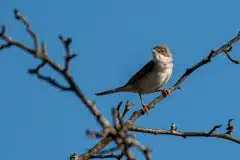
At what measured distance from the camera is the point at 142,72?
11.8 metres

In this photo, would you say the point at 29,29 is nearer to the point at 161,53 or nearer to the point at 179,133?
the point at 179,133

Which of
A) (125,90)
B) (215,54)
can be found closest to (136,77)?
(125,90)

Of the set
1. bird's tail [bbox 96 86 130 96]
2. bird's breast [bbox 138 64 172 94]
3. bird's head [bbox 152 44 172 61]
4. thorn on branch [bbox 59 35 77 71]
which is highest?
bird's head [bbox 152 44 172 61]

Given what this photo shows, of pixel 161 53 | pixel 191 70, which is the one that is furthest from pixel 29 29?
pixel 161 53

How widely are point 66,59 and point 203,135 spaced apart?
3.26 meters

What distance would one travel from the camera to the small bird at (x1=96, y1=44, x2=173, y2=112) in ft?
37.1

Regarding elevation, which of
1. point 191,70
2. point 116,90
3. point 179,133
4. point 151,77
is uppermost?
point 116,90

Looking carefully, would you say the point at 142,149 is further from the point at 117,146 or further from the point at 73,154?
the point at 73,154

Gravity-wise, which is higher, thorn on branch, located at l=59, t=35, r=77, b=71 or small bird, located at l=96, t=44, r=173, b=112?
small bird, located at l=96, t=44, r=173, b=112

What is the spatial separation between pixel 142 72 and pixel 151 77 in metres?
0.46

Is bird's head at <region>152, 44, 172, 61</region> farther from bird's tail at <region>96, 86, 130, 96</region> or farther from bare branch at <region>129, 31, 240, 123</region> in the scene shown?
bare branch at <region>129, 31, 240, 123</region>

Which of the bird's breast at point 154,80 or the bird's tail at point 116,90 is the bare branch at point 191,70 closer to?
the bird's breast at point 154,80

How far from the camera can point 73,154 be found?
4.70 metres

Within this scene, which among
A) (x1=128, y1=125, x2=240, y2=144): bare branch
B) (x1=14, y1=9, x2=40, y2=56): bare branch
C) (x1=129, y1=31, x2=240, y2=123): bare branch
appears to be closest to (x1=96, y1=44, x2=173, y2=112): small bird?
(x1=129, y1=31, x2=240, y2=123): bare branch
